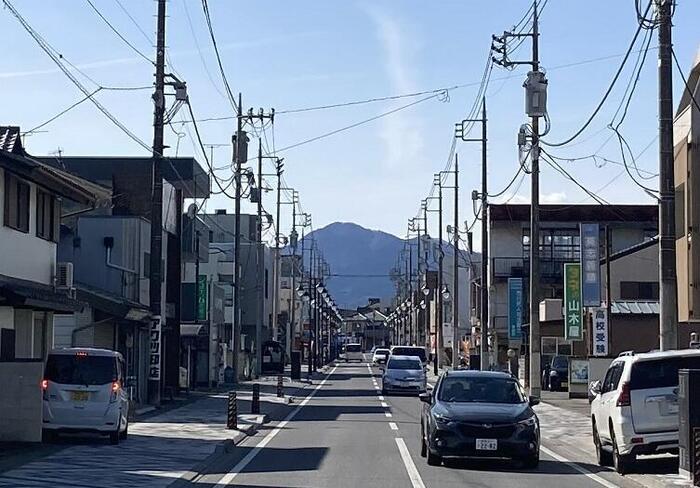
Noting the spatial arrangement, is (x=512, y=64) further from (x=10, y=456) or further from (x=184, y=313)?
(x=10, y=456)

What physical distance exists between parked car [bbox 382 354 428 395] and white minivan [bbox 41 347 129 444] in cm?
2720

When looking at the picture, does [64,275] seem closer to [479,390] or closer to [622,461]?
[479,390]

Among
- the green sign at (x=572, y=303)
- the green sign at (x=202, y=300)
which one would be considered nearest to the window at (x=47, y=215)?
the green sign at (x=202, y=300)

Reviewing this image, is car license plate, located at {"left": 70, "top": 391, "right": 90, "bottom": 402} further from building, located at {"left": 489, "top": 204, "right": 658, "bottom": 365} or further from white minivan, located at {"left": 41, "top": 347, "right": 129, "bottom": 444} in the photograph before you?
building, located at {"left": 489, "top": 204, "right": 658, "bottom": 365}

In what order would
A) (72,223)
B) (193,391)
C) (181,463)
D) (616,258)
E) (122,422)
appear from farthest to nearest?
(616,258) → (193,391) → (72,223) → (122,422) → (181,463)

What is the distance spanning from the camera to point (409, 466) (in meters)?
19.7

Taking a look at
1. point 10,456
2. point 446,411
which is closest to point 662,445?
point 446,411

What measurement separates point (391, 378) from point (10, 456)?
1224 inches

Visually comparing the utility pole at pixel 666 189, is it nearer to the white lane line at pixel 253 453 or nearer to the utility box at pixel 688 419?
the utility box at pixel 688 419

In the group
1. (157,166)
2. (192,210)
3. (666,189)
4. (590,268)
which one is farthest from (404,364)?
(666,189)

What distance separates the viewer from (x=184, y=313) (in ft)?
170

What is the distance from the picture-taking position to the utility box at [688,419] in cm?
1574

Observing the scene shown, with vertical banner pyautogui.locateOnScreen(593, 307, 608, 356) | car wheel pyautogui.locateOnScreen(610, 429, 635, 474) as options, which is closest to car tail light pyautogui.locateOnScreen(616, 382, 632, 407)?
car wheel pyautogui.locateOnScreen(610, 429, 635, 474)

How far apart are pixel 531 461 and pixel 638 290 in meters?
42.8
